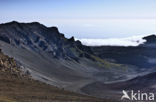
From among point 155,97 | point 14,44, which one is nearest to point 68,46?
point 14,44

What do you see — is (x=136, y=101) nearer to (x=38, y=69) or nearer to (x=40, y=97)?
(x=40, y=97)

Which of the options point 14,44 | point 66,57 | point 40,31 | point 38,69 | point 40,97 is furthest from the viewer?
point 40,31

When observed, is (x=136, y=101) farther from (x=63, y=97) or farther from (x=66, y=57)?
(x=66, y=57)

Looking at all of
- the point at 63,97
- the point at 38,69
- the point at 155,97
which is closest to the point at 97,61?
the point at 38,69

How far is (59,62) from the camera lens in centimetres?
15675

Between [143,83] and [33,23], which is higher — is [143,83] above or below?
below

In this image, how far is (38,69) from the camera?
4931 inches

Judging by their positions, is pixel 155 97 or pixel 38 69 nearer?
pixel 155 97

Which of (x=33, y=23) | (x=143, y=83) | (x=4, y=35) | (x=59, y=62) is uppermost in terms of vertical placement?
(x=33, y=23)

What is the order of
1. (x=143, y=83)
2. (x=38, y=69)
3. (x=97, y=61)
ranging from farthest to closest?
(x=97, y=61)
(x=38, y=69)
(x=143, y=83)

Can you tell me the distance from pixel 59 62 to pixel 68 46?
4031 cm

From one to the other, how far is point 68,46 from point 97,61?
19312mm

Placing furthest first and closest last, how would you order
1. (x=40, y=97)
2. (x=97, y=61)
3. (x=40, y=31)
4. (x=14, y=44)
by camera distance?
(x=97, y=61)
(x=40, y=31)
(x=14, y=44)
(x=40, y=97)

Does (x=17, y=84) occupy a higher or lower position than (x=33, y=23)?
lower
